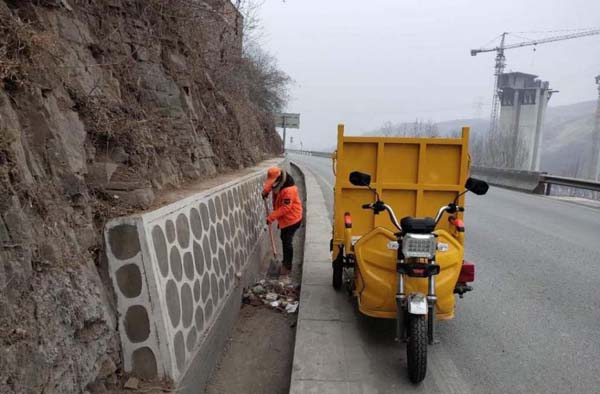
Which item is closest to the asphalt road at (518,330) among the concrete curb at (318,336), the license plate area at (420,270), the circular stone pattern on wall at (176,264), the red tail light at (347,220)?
the concrete curb at (318,336)

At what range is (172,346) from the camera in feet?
10.2

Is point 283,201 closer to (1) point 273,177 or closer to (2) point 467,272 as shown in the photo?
(1) point 273,177

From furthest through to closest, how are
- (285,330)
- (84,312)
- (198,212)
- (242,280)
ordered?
(242,280) → (285,330) → (198,212) → (84,312)

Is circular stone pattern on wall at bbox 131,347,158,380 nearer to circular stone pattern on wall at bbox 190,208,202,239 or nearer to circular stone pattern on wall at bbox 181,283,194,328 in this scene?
circular stone pattern on wall at bbox 181,283,194,328

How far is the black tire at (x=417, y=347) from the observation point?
11.2 feet

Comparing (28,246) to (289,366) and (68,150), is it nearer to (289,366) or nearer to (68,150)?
(68,150)

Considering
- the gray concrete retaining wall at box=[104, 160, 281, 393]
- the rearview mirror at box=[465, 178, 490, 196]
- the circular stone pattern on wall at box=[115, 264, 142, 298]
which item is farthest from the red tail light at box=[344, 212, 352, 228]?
the circular stone pattern on wall at box=[115, 264, 142, 298]

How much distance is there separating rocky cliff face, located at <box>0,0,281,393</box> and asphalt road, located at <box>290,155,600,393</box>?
229 cm

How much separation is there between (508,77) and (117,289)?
95349 millimetres

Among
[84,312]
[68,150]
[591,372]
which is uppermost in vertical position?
[68,150]

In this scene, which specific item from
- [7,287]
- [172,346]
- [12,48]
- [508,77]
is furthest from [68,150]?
[508,77]

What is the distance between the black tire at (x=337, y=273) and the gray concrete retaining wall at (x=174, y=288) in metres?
1.30

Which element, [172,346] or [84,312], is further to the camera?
[172,346]

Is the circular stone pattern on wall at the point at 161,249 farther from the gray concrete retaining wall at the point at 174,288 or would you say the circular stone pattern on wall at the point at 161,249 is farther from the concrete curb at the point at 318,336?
the concrete curb at the point at 318,336
